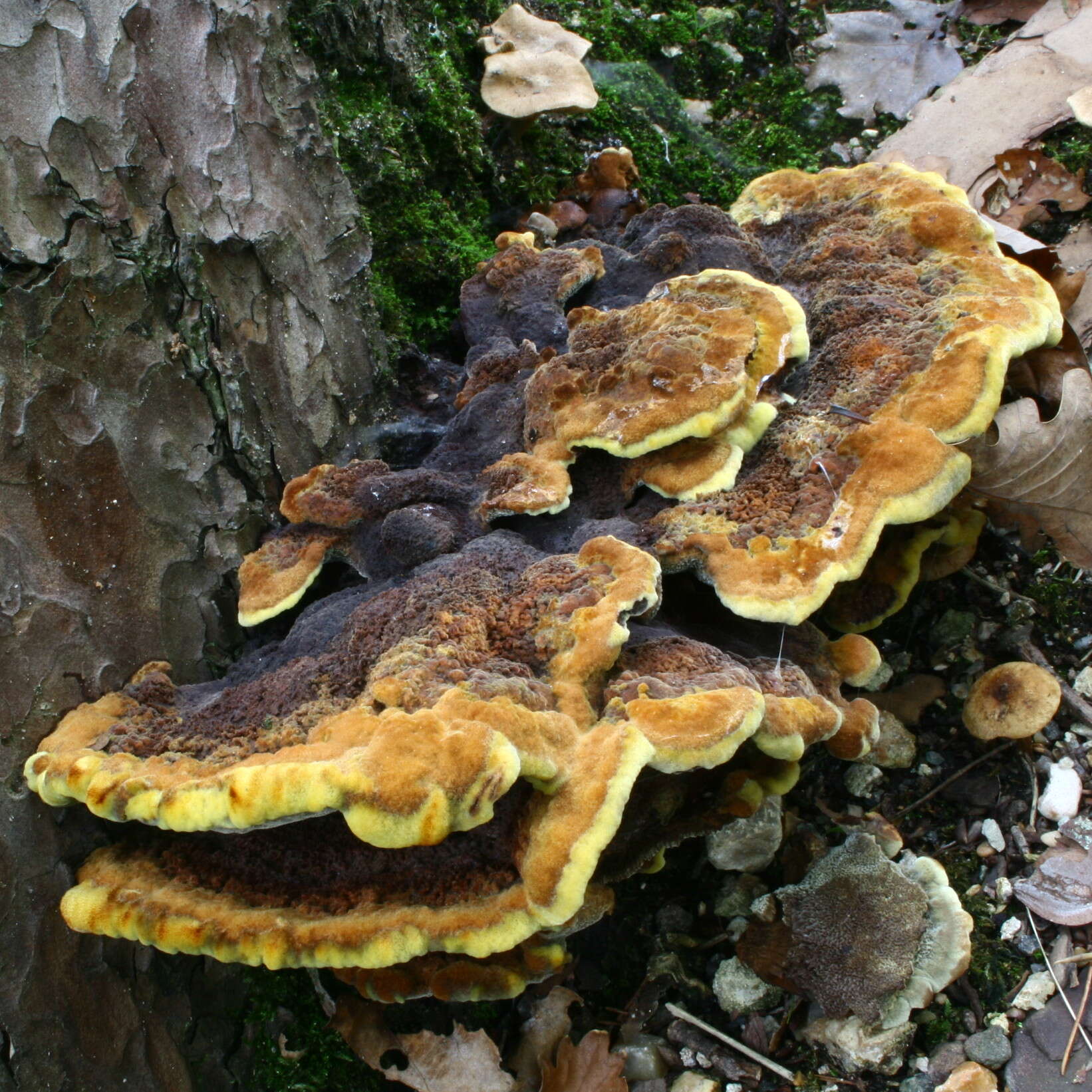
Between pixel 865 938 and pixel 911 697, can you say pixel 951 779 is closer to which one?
pixel 911 697

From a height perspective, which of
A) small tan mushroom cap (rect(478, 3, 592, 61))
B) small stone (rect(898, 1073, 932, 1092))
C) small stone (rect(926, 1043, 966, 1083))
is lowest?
small stone (rect(898, 1073, 932, 1092))

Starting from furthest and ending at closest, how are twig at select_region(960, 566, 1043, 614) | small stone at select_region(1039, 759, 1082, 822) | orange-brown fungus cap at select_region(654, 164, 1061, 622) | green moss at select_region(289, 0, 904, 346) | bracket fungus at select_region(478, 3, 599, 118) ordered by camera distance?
bracket fungus at select_region(478, 3, 599, 118) < green moss at select_region(289, 0, 904, 346) < twig at select_region(960, 566, 1043, 614) < small stone at select_region(1039, 759, 1082, 822) < orange-brown fungus cap at select_region(654, 164, 1061, 622)

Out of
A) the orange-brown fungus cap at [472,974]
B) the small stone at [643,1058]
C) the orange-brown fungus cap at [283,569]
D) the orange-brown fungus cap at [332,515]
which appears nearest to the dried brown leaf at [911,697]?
the small stone at [643,1058]

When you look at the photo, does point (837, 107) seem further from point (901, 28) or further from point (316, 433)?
point (316, 433)

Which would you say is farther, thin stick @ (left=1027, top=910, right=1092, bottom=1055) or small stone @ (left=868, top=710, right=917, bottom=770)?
small stone @ (left=868, top=710, right=917, bottom=770)

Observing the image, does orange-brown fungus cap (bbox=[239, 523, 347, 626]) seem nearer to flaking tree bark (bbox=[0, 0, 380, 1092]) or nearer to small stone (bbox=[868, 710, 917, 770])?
flaking tree bark (bbox=[0, 0, 380, 1092])

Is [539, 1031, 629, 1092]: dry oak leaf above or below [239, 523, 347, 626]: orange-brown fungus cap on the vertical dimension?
below

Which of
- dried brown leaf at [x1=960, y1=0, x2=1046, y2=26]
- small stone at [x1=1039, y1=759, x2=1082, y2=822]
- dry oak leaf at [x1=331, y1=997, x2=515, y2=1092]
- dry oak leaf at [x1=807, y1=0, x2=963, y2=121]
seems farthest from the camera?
dried brown leaf at [x1=960, y1=0, x2=1046, y2=26]

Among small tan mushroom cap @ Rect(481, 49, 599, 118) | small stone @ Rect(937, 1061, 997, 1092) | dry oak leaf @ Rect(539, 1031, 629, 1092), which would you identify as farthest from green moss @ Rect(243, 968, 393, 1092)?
small tan mushroom cap @ Rect(481, 49, 599, 118)
